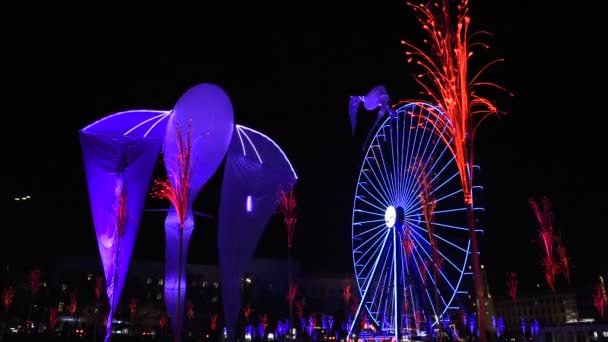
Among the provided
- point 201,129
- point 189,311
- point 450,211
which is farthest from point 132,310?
point 450,211

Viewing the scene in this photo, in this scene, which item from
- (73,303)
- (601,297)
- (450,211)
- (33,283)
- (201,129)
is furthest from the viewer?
(73,303)

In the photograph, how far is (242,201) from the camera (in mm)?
35188

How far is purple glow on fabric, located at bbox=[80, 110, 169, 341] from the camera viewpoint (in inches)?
1298

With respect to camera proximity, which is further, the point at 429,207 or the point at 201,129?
the point at 201,129

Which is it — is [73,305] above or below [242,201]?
below

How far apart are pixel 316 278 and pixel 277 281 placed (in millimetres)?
7438

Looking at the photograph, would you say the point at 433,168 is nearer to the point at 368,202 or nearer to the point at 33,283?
the point at 368,202

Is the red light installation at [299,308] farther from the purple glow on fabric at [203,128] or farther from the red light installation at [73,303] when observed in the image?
the purple glow on fabric at [203,128]

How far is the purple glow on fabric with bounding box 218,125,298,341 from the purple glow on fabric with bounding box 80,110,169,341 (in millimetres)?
5250

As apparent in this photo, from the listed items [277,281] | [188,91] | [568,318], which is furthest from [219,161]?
[568,318]

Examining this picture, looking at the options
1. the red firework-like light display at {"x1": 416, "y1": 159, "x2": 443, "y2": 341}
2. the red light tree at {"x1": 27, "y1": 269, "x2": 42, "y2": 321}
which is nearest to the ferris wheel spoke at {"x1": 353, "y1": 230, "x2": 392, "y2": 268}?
the red firework-like light display at {"x1": 416, "y1": 159, "x2": 443, "y2": 341}

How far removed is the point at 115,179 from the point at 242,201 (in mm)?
8010

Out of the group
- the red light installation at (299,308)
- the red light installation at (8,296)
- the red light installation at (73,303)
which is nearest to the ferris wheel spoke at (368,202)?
the red light installation at (8,296)

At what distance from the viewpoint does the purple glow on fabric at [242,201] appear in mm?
33656
